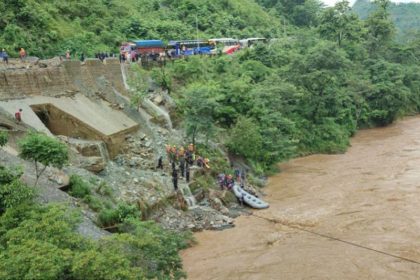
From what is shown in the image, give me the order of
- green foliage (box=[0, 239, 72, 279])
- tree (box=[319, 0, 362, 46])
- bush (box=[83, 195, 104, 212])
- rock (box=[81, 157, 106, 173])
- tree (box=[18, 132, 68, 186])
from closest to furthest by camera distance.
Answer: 1. green foliage (box=[0, 239, 72, 279])
2. tree (box=[18, 132, 68, 186])
3. bush (box=[83, 195, 104, 212])
4. rock (box=[81, 157, 106, 173])
5. tree (box=[319, 0, 362, 46])

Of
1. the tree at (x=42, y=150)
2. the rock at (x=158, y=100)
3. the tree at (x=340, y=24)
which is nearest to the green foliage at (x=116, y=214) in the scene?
the tree at (x=42, y=150)

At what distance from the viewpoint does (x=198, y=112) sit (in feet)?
91.7

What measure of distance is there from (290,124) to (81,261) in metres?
25.8

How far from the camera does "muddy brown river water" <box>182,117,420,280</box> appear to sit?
1664 cm

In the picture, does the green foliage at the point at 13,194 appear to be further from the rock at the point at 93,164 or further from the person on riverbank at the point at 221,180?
the person on riverbank at the point at 221,180

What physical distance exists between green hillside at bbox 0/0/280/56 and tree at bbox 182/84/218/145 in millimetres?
12731

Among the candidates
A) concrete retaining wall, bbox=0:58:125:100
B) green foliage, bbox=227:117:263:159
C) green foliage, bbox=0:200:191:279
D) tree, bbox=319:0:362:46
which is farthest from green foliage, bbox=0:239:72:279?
tree, bbox=319:0:362:46

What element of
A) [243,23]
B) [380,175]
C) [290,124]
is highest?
[243,23]

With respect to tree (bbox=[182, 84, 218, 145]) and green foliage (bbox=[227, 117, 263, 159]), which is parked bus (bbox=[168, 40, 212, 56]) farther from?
green foliage (bbox=[227, 117, 263, 159])

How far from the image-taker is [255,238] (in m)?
19.9

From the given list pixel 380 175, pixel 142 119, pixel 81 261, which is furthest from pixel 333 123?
pixel 81 261

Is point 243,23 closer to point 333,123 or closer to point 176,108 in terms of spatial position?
point 333,123

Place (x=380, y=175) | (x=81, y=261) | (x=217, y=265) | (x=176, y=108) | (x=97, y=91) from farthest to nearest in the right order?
(x=176, y=108) → (x=380, y=175) → (x=97, y=91) → (x=217, y=265) → (x=81, y=261)

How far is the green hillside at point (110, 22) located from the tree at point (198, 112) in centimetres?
1273
